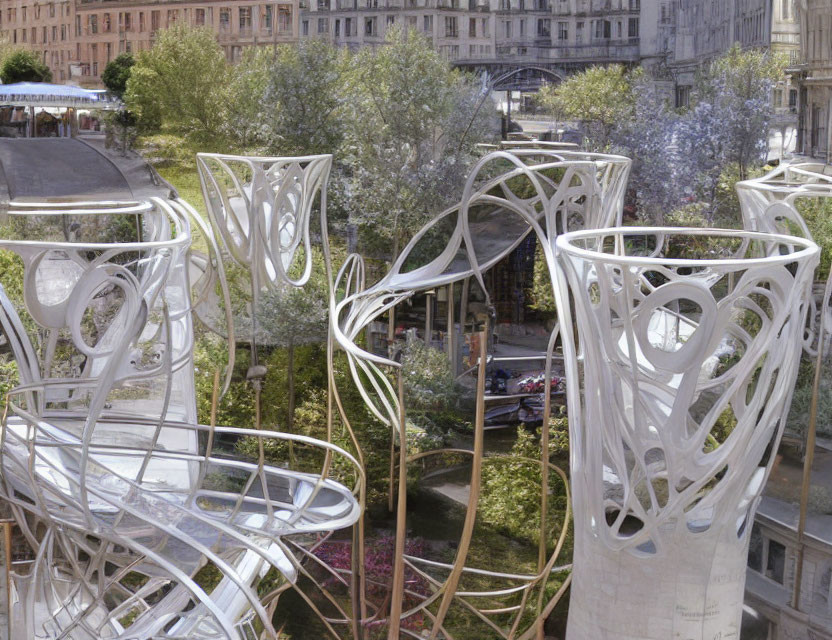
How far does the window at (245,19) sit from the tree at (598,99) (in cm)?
200

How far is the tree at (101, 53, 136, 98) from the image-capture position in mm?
7814

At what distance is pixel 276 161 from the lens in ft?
17.4

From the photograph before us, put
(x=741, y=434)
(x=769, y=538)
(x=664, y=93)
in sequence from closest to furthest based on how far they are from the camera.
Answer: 1. (x=741, y=434)
2. (x=769, y=538)
3. (x=664, y=93)

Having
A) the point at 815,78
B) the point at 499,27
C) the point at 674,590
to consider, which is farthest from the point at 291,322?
the point at 674,590

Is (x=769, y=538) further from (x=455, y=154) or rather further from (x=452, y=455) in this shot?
(x=455, y=154)

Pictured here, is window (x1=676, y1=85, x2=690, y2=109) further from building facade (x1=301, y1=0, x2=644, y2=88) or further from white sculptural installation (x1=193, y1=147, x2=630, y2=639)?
white sculptural installation (x1=193, y1=147, x2=630, y2=639)

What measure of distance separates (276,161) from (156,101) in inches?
108

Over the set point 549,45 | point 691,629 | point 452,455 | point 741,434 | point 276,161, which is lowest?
point 452,455

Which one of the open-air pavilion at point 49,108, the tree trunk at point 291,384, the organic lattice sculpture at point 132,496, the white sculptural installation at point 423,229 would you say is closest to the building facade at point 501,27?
the white sculptural installation at point 423,229

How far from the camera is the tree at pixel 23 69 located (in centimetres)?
801

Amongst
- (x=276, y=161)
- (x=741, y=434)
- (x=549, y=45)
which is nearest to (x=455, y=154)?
(x=549, y=45)

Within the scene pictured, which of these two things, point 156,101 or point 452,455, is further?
point 156,101

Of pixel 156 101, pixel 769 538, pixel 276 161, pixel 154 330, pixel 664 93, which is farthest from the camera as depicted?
pixel 156 101

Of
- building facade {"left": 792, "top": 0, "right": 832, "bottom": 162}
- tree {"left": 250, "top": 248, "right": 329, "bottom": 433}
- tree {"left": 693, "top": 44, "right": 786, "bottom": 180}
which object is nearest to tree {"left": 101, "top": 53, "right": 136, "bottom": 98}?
tree {"left": 250, "top": 248, "right": 329, "bottom": 433}
